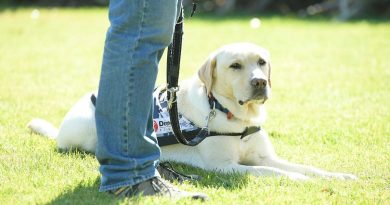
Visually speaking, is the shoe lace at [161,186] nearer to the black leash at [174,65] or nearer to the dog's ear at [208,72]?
the black leash at [174,65]

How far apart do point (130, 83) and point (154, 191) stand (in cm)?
61

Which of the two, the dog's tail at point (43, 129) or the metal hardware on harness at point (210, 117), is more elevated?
the metal hardware on harness at point (210, 117)

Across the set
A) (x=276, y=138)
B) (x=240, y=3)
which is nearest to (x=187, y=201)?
(x=276, y=138)

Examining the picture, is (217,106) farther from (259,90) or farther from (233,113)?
(259,90)

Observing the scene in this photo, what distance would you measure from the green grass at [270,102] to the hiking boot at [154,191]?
0.06m

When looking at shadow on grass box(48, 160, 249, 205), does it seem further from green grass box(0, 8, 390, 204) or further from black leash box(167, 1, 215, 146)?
black leash box(167, 1, 215, 146)

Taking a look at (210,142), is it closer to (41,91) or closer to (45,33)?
(41,91)

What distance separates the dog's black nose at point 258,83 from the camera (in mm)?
4148

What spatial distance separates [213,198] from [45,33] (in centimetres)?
973

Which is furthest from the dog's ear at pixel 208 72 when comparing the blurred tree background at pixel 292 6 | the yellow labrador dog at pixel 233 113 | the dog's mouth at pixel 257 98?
the blurred tree background at pixel 292 6

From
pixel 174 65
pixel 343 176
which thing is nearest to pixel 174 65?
pixel 174 65

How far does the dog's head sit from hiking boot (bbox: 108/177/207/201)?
988mm

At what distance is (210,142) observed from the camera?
4348 millimetres

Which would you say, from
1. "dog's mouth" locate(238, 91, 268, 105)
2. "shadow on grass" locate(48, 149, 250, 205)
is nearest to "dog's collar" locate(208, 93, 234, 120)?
"dog's mouth" locate(238, 91, 268, 105)
